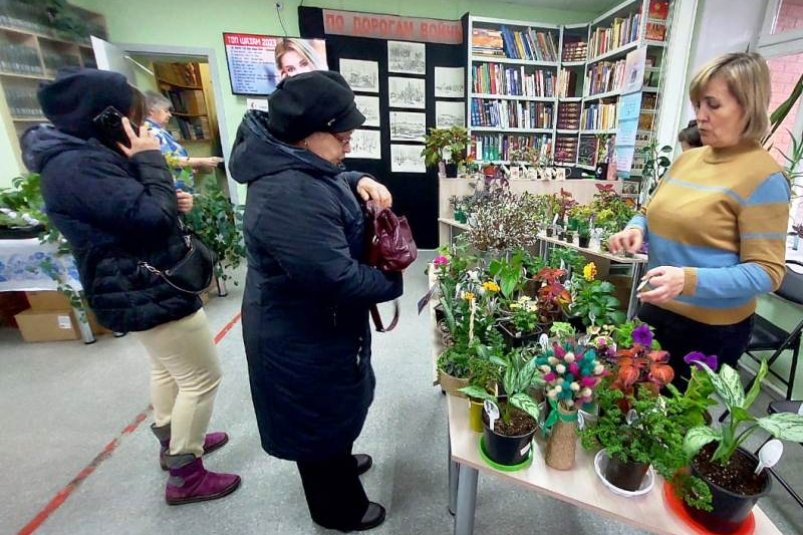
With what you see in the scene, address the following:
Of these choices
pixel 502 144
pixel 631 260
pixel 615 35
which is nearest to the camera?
pixel 631 260

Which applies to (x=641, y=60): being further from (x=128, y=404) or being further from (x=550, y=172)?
(x=128, y=404)

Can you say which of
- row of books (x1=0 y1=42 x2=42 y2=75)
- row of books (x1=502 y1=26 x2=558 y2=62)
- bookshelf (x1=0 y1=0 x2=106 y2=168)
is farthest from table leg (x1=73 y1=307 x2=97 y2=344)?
row of books (x1=502 y1=26 x2=558 y2=62)

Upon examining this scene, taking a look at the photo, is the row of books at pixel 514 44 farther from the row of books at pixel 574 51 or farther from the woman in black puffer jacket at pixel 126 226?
the woman in black puffer jacket at pixel 126 226

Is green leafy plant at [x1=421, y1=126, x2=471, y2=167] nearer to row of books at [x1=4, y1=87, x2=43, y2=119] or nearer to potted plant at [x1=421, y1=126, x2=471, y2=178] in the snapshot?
potted plant at [x1=421, y1=126, x2=471, y2=178]

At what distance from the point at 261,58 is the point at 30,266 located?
9.20 ft

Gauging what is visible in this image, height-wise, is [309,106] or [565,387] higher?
[309,106]

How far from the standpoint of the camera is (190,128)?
5297 millimetres

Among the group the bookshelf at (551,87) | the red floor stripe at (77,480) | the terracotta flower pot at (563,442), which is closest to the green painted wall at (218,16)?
the bookshelf at (551,87)

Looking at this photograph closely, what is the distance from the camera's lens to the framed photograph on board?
3.74 metres

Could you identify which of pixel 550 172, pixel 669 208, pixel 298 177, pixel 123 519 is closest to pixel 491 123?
pixel 550 172

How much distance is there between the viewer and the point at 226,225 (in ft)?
9.81

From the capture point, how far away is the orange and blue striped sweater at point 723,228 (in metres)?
1.00

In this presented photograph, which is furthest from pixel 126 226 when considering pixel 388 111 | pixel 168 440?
pixel 388 111

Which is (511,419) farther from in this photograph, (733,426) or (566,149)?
(566,149)
